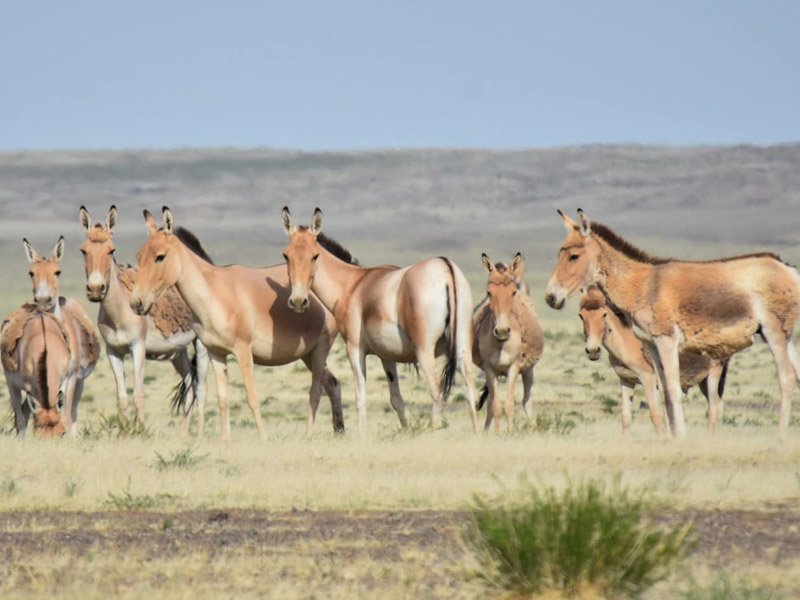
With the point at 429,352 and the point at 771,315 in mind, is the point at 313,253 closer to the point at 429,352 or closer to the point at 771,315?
the point at 429,352

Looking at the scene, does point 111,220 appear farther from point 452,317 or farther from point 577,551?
point 577,551

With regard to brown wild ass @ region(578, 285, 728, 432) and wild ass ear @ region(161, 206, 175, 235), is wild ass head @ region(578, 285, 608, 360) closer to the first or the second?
brown wild ass @ region(578, 285, 728, 432)

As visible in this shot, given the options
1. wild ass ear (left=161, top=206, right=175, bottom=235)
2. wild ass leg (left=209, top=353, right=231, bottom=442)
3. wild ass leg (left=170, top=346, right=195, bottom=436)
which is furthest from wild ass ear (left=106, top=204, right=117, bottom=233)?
wild ass leg (left=170, top=346, right=195, bottom=436)

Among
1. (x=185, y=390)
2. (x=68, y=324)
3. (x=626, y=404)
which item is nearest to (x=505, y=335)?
(x=626, y=404)

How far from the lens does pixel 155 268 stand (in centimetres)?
1788

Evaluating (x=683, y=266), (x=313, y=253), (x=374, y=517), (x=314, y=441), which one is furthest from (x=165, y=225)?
(x=374, y=517)

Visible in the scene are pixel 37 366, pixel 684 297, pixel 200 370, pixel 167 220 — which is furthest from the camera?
pixel 200 370

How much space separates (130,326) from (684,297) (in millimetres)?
7393

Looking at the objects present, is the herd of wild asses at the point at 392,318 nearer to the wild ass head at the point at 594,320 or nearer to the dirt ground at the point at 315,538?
the wild ass head at the point at 594,320

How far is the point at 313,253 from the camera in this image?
60.6 feet

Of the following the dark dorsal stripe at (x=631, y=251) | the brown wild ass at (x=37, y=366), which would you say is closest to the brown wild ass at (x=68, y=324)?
the brown wild ass at (x=37, y=366)

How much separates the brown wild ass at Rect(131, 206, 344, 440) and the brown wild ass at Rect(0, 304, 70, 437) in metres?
1.20

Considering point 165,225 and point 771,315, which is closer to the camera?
point 771,315

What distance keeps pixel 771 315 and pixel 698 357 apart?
3381 millimetres
